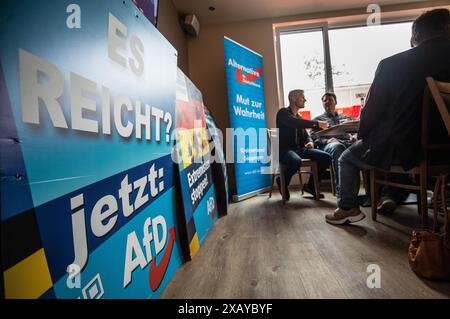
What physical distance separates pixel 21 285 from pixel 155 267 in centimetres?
56

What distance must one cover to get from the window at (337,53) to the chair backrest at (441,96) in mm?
2646

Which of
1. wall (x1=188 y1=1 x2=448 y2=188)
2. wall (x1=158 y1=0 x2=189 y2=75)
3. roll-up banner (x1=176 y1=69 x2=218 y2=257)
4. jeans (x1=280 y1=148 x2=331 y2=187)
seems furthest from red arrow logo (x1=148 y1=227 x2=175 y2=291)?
wall (x1=188 y1=1 x2=448 y2=188)

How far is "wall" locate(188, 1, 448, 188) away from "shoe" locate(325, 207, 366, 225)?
2.15 meters

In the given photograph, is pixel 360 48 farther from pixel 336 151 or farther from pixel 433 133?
pixel 433 133

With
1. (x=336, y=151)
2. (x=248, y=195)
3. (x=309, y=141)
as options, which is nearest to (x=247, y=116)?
(x=309, y=141)

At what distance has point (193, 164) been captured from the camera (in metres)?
1.53

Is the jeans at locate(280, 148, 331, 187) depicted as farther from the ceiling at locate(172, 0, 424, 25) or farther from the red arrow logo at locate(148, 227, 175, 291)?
the ceiling at locate(172, 0, 424, 25)

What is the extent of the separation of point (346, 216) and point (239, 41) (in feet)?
9.93

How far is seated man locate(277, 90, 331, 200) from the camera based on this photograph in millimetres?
2508

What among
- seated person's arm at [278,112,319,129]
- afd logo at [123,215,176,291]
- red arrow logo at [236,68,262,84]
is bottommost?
afd logo at [123,215,176,291]

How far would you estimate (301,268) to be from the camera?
1094mm

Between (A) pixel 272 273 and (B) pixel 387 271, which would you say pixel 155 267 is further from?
(B) pixel 387 271

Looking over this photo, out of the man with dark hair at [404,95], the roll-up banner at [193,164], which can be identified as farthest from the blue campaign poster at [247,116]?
the man with dark hair at [404,95]
